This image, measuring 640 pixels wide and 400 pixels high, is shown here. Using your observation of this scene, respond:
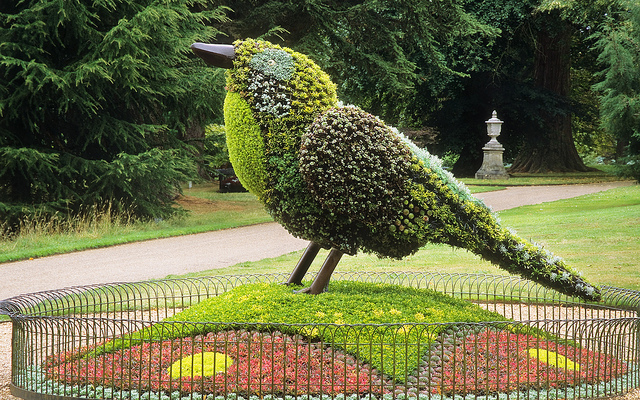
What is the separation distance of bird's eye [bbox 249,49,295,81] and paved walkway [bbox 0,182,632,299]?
5.52 metres

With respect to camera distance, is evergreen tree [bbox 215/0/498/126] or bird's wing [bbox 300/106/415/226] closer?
bird's wing [bbox 300/106/415/226]

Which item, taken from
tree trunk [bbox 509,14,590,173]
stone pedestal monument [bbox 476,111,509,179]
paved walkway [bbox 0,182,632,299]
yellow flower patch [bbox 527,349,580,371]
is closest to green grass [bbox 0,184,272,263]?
paved walkway [bbox 0,182,632,299]

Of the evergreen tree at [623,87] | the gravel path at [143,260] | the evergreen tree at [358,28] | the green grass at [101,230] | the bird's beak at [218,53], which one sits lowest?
the gravel path at [143,260]

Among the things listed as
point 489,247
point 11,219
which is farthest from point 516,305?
point 11,219

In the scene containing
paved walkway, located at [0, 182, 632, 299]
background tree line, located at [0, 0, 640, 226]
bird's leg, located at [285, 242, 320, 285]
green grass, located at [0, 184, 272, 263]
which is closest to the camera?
bird's leg, located at [285, 242, 320, 285]

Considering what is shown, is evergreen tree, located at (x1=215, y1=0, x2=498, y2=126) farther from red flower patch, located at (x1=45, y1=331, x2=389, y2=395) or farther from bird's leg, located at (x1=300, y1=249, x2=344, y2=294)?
red flower patch, located at (x1=45, y1=331, x2=389, y2=395)

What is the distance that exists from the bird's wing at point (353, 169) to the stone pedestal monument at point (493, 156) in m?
25.0

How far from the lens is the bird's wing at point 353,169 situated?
230 inches

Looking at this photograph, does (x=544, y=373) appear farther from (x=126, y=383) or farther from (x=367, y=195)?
(x=126, y=383)

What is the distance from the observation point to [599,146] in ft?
168

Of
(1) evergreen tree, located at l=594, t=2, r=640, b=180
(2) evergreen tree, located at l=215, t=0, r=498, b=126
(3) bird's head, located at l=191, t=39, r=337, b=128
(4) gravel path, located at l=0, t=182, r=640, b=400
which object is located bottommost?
(4) gravel path, located at l=0, t=182, r=640, b=400

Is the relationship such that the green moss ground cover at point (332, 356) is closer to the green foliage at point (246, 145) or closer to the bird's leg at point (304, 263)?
the bird's leg at point (304, 263)

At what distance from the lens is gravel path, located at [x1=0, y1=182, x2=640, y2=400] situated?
10.3m

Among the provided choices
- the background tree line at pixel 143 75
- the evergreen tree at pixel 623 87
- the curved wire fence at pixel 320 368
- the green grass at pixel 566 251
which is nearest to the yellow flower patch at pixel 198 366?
the curved wire fence at pixel 320 368
